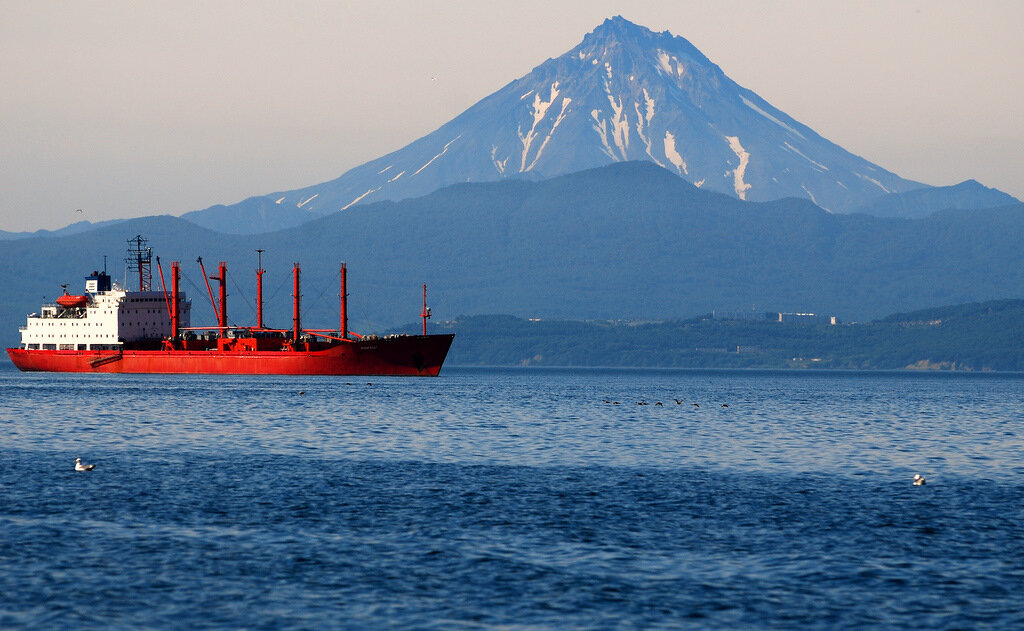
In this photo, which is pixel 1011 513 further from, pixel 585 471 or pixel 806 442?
pixel 806 442

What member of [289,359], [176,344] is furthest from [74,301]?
[289,359]

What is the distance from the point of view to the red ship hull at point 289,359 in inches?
6983

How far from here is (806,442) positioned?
76.3m

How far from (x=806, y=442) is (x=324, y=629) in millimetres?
51809

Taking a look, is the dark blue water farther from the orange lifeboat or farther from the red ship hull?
the orange lifeboat

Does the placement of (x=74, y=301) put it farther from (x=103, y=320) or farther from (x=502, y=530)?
(x=502, y=530)

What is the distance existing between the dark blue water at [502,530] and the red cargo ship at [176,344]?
97069 mm

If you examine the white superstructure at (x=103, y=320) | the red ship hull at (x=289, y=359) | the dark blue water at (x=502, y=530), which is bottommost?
the dark blue water at (x=502, y=530)

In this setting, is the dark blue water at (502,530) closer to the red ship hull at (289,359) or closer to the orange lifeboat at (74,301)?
the red ship hull at (289,359)

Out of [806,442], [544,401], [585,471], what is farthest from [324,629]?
[544,401]

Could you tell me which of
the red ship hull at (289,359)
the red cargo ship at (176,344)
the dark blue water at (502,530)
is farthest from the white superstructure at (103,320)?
the dark blue water at (502,530)

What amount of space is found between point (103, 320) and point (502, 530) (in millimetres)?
158311

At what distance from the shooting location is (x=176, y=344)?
18662 centimetres

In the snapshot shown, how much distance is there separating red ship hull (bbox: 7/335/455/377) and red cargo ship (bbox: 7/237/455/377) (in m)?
0.13
